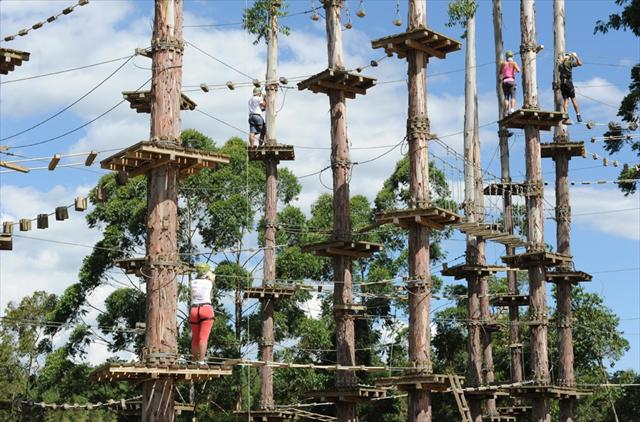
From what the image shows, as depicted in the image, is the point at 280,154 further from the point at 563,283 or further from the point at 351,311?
the point at 563,283

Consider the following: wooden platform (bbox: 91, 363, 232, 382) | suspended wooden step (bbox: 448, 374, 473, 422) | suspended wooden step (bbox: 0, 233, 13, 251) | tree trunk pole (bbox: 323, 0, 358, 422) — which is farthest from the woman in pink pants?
tree trunk pole (bbox: 323, 0, 358, 422)

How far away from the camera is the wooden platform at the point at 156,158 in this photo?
13.6 metres

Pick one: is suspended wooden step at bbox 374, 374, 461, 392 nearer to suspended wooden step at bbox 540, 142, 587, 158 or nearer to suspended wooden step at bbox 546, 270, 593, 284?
suspended wooden step at bbox 546, 270, 593, 284

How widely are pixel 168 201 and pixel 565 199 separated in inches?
567

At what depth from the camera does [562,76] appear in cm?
2558

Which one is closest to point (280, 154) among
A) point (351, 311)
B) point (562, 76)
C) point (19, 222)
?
point (351, 311)

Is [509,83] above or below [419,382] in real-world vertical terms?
above

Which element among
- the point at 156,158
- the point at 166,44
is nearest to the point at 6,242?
the point at 156,158

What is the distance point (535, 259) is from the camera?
23922 millimetres

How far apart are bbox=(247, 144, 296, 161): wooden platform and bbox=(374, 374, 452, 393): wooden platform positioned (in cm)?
685

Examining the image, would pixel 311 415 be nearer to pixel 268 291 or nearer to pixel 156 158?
pixel 268 291

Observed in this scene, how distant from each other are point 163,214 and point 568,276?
1386 cm

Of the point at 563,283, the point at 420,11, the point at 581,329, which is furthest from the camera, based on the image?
the point at 581,329

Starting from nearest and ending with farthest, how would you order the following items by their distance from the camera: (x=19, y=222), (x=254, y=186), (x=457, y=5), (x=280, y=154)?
(x=19, y=222)
(x=280, y=154)
(x=457, y=5)
(x=254, y=186)
